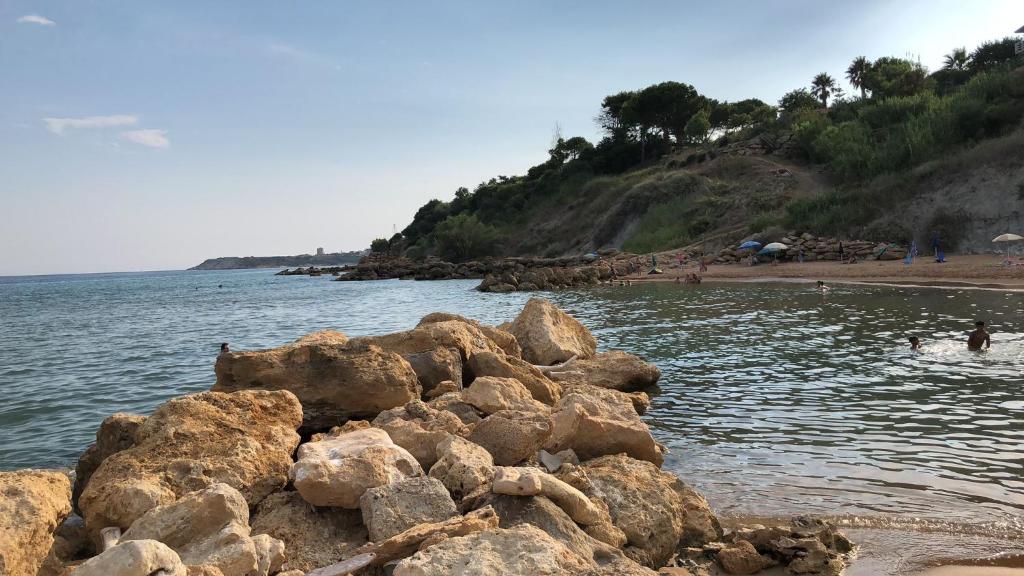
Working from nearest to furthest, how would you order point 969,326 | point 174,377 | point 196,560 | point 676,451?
point 196,560 < point 676,451 < point 174,377 < point 969,326

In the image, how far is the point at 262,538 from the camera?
4129 mm

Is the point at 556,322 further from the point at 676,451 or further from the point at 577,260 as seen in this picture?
the point at 577,260

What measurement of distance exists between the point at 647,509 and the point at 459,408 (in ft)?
9.37

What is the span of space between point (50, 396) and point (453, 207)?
307 ft

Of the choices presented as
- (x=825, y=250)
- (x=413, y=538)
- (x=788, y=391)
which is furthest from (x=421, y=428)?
(x=825, y=250)

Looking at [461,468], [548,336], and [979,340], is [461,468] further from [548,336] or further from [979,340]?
[979,340]

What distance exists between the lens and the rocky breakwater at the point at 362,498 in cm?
385

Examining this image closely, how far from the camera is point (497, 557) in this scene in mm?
3607

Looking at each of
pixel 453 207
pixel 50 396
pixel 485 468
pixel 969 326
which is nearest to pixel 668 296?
pixel 969 326

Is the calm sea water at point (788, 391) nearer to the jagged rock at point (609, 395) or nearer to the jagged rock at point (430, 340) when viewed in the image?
the jagged rock at point (609, 395)

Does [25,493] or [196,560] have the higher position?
[25,493]

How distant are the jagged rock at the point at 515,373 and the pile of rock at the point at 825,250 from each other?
3450 centimetres

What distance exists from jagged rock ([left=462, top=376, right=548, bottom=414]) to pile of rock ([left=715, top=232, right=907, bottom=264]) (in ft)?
118

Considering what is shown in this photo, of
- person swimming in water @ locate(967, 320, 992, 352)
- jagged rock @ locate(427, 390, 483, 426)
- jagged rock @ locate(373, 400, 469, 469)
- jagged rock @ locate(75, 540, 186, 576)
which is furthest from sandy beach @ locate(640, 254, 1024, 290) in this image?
jagged rock @ locate(75, 540, 186, 576)
